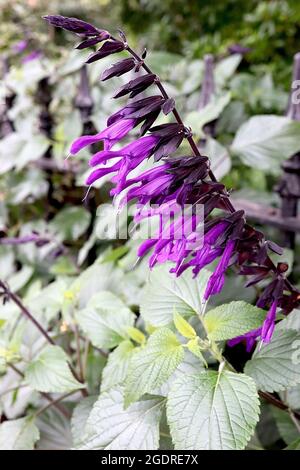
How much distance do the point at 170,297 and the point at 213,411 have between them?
0.81 feet

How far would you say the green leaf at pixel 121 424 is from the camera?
0.71 m

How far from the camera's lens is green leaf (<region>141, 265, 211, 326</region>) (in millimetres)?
812

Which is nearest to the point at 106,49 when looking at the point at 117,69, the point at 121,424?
the point at 117,69

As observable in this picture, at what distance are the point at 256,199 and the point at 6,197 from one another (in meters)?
0.92

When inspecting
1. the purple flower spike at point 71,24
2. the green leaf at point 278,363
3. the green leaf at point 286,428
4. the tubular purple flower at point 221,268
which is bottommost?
the green leaf at point 286,428

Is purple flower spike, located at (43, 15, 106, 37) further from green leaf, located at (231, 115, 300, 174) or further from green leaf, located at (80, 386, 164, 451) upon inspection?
green leaf, located at (231, 115, 300, 174)

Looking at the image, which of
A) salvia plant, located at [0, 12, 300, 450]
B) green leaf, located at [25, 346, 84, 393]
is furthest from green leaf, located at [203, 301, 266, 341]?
green leaf, located at [25, 346, 84, 393]

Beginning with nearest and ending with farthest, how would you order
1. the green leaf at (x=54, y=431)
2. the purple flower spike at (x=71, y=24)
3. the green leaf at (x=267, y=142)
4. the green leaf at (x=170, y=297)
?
the purple flower spike at (x=71, y=24) < the green leaf at (x=170, y=297) < the green leaf at (x=54, y=431) < the green leaf at (x=267, y=142)

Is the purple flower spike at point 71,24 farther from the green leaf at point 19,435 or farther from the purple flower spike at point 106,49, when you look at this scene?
the green leaf at point 19,435

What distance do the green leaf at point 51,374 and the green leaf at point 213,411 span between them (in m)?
0.25

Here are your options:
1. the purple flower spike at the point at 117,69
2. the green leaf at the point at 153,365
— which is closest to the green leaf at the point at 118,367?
the green leaf at the point at 153,365

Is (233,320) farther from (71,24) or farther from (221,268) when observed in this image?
(71,24)

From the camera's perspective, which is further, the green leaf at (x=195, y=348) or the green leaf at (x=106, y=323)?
the green leaf at (x=106, y=323)
